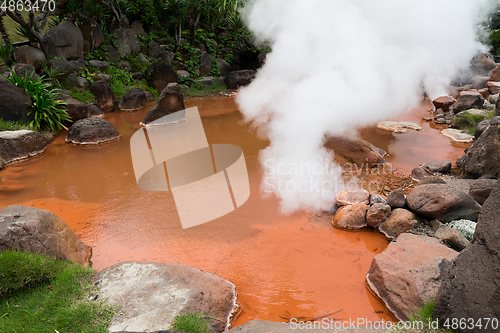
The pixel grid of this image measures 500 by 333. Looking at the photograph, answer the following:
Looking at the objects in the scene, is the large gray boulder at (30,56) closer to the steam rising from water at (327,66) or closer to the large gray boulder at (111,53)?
the large gray boulder at (111,53)

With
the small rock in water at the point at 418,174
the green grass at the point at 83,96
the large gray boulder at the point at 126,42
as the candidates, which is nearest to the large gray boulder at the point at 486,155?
the small rock in water at the point at 418,174

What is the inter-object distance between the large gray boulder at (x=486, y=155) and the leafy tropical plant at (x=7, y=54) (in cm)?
1420

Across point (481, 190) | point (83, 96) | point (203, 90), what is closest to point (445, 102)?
point (481, 190)

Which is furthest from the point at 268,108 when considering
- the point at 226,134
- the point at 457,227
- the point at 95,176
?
the point at 457,227

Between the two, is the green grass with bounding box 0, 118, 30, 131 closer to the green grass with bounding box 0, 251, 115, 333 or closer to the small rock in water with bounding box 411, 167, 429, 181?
the green grass with bounding box 0, 251, 115, 333

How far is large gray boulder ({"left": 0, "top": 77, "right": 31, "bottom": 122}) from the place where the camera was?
27.6ft

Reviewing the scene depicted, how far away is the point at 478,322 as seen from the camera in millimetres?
2221

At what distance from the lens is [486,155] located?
5930 millimetres

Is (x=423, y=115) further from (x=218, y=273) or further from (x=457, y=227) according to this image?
(x=218, y=273)

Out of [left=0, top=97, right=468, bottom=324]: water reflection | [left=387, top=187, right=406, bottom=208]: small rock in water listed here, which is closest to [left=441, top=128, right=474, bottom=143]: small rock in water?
[left=0, top=97, right=468, bottom=324]: water reflection

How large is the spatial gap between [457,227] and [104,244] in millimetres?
4884

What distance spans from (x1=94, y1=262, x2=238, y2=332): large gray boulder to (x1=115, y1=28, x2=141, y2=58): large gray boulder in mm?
14378

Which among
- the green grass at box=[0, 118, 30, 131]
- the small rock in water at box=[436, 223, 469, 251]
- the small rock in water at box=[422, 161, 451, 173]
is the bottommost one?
the small rock in water at box=[422, 161, 451, 173]

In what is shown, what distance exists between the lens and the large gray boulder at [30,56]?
1099 cm
